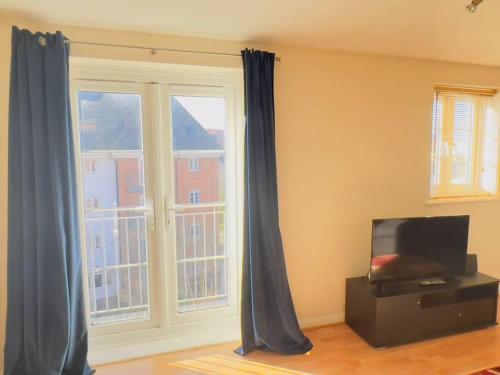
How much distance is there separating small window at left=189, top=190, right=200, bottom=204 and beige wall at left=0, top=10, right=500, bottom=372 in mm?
680

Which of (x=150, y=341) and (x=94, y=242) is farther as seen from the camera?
(x=150, y=341)

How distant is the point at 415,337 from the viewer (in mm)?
2598

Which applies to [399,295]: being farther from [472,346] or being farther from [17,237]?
[17,237]

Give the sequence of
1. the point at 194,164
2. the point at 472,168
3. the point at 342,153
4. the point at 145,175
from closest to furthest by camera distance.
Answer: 1. the point at 145,175
2. the point at 194,164
3. the point at 342,153
4. the point at 472,168

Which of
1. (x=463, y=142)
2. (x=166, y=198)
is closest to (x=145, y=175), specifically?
(x=166, y=198)

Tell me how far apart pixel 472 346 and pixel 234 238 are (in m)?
2.11

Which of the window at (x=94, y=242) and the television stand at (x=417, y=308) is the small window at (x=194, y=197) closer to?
the window at (x=94, y=242)

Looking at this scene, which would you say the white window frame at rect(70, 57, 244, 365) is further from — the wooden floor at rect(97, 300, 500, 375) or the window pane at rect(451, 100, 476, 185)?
the window pane at rect(451, 100, 476, 185)

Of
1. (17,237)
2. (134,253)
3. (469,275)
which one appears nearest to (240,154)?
(134,253)

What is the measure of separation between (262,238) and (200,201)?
0.60m

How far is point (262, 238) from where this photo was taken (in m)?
2.41

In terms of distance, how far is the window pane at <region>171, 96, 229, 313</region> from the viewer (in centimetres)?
252

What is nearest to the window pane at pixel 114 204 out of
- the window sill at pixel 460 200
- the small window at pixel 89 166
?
the small window at pixel 89 166

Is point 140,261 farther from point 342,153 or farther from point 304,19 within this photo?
point 304,19
